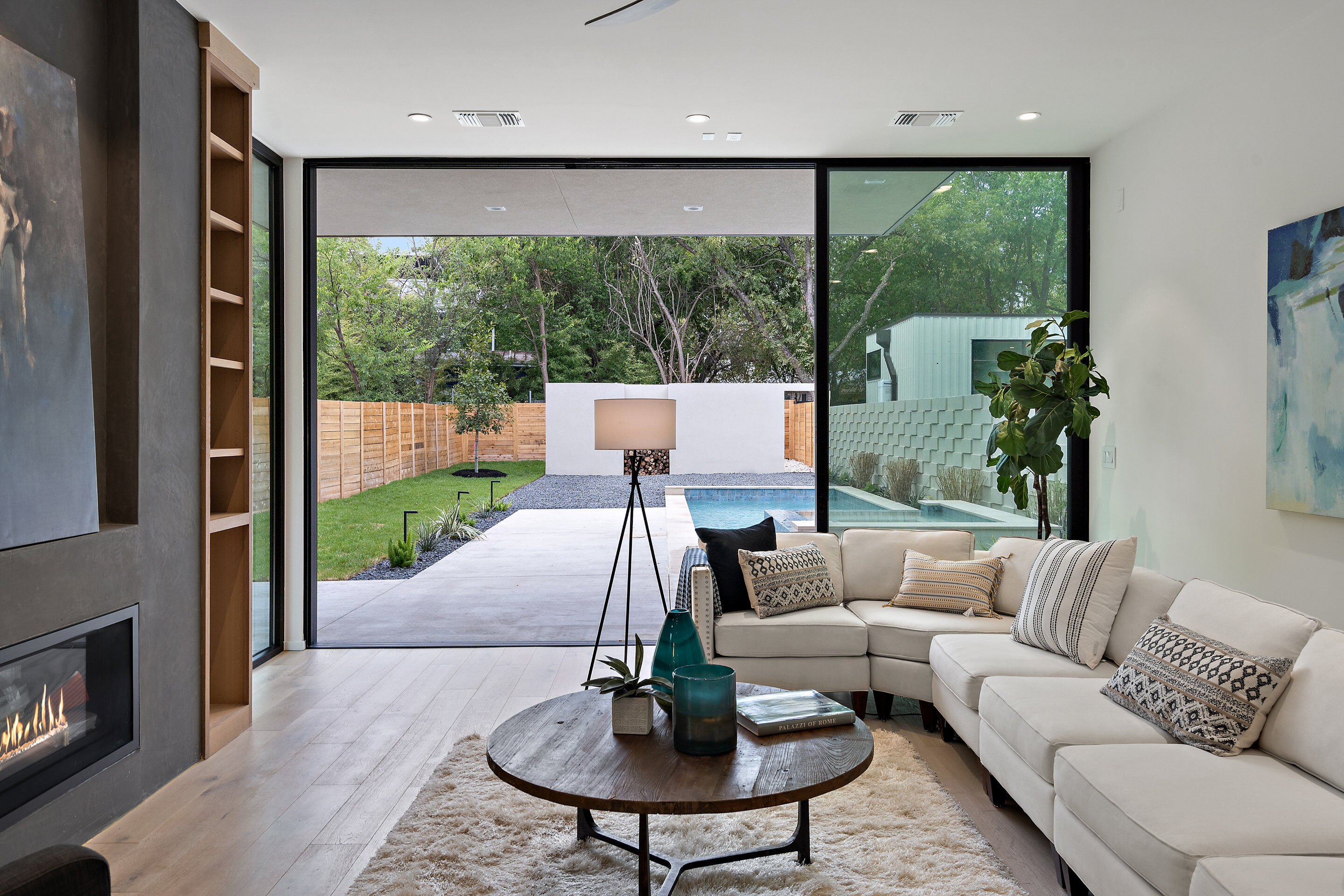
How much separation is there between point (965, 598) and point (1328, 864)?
2152 mm

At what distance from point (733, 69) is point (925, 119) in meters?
1.17

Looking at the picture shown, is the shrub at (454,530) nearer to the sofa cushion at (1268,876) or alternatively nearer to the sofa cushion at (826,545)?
the sofa cushion at (826,545)

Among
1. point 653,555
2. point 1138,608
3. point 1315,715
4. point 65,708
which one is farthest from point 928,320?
point 65,708

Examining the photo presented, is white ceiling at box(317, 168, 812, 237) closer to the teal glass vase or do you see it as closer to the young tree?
the teal glass vase

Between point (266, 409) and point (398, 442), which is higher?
point (266, 409)

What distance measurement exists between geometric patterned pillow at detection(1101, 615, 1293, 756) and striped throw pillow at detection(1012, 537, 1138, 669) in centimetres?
50

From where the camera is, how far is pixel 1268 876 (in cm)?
160

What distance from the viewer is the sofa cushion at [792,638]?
12.1 ft

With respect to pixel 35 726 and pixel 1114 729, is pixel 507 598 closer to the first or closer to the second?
pixel 35 726

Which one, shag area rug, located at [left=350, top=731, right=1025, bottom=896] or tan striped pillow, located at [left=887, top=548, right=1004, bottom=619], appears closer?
shag area rug, located at [left=350, top=731, right=1025, bottom=896]

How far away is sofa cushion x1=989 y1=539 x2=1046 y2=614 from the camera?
3848 mm

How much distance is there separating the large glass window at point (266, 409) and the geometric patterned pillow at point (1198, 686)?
4.07 metres

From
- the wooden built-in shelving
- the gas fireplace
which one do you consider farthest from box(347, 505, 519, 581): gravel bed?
the gas fireplace

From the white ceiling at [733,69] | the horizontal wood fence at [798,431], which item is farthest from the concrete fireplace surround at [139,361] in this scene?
the horizontal wood fence at [798,431]
